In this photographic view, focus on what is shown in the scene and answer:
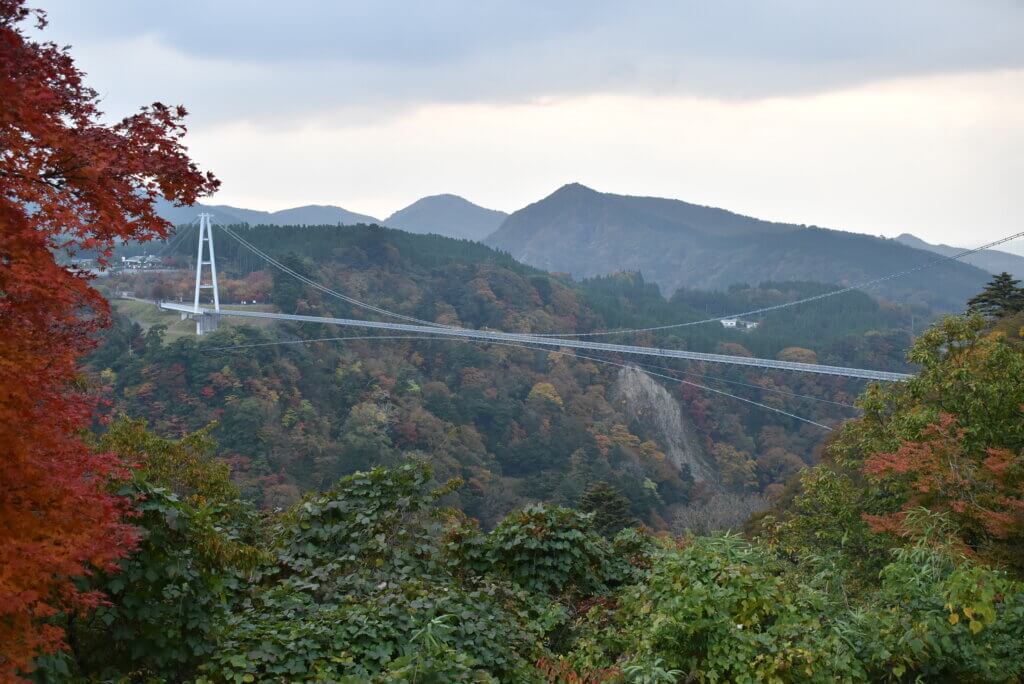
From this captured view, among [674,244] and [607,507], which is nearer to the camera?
[607,507]

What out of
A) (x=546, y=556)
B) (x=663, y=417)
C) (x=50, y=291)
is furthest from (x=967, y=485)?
(x=663, y=417)

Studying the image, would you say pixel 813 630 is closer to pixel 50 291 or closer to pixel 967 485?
pixel 50 291

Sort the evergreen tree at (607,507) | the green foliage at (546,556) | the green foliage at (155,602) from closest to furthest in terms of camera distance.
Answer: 1. the green foliage at (155,602)
2. the green foliage at (546,556)
3. the evergreen tree at (607,507)

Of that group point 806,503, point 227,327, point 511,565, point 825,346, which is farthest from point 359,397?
point 825,346

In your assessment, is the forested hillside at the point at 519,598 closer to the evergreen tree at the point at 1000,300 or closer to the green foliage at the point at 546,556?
the green foliage at the point at 546,556

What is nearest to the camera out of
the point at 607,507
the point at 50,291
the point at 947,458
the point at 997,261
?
the point at 50,291

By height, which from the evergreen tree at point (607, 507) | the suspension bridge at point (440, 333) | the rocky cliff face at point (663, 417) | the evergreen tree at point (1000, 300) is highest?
the evergreen tree at point (1000, 300)

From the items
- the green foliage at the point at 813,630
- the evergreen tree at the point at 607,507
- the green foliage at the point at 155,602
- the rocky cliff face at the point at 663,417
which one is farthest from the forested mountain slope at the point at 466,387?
the green foliage at the point at 813,630
